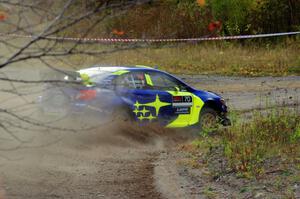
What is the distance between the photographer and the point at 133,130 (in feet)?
42.3

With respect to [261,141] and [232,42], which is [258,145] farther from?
[232,42]

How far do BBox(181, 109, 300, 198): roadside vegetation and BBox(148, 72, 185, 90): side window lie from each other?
7.67 ft

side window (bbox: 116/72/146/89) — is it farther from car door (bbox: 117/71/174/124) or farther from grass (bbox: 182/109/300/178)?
grass (bbox: 182/109/300/178)

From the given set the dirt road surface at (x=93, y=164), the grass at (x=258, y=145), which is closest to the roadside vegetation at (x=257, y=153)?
the grass at (x=258, y=145)

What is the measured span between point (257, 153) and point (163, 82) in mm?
4741

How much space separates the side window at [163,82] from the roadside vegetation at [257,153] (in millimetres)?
2337

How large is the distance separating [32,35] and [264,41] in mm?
29338

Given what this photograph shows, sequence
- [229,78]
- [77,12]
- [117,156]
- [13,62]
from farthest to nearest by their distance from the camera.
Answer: [229,78]
[117,156]
[13,62]
[77,12]

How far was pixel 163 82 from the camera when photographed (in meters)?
13.9

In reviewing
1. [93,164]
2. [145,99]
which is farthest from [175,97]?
[93,164]

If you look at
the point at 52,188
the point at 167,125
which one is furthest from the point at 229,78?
the point at 52,188

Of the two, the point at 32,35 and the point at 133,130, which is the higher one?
the point at 32,35

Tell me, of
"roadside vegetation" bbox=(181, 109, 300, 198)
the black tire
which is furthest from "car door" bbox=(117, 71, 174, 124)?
"roadside vegetation" bbox=(181, 109, 300, 198)

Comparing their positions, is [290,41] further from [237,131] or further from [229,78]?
[237,131]
